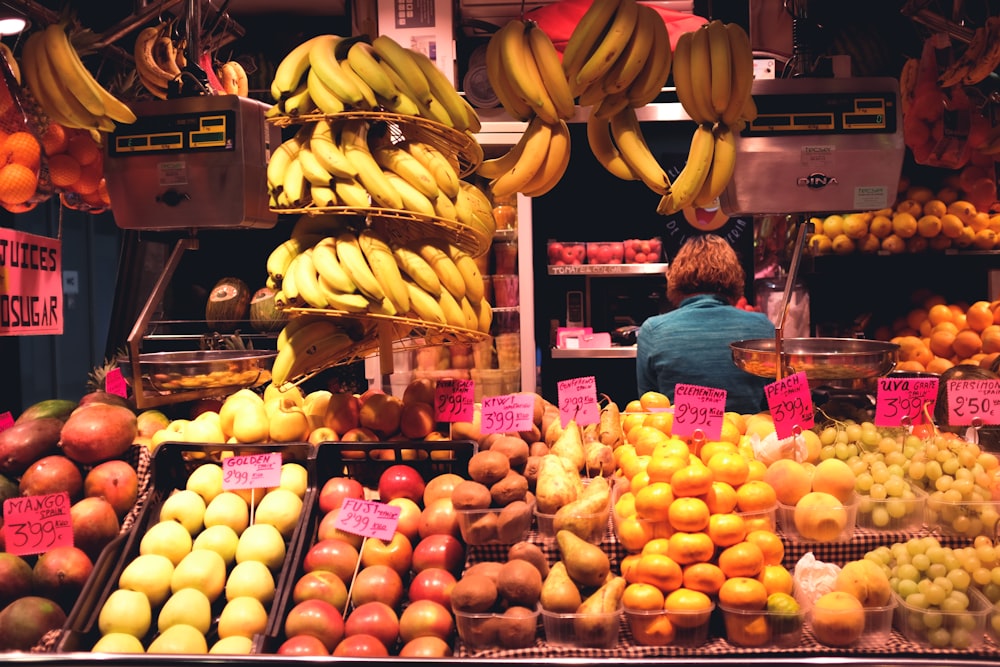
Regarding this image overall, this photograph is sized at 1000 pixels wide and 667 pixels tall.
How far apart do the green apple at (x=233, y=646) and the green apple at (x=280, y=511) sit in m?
0.38

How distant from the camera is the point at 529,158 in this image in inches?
85.0

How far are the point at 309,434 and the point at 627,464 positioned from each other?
3.08 ft

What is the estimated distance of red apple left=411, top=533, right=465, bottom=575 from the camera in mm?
1928

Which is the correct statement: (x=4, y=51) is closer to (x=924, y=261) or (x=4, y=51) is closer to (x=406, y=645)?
(x=406, y=645)

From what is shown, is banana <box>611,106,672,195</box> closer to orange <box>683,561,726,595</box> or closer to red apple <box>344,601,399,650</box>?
orange <box>683,561,726,595</box>

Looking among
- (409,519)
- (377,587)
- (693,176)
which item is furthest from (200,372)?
(693,176)

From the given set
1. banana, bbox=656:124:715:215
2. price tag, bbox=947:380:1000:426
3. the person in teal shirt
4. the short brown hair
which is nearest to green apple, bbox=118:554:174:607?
banana, bbox=656:124:715:215

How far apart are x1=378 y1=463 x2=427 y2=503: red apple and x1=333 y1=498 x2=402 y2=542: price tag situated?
0.18 meters

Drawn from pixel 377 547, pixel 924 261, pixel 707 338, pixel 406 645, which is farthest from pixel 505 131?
pixel 406 645

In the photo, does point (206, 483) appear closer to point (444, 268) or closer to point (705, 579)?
point (444, 268)

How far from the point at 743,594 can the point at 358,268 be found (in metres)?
1.13

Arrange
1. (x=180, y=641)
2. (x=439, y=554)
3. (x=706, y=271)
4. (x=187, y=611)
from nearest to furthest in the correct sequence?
(x=180, y=641) → (x=187, y=611) → (x=439, y=554) → (x=706, y=271)

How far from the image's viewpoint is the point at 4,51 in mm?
A: 2352

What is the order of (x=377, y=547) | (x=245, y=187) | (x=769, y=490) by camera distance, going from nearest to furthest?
(x=769, y=490) < (x=377, y=547) < (x=245, y=187)
